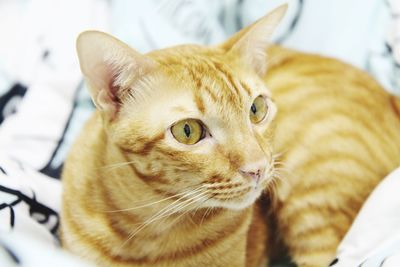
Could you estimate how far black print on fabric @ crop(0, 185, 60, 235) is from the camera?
1325 mm

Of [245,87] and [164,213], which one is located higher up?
[245,87]

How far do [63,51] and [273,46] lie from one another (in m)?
0.77

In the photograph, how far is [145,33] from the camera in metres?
1.96

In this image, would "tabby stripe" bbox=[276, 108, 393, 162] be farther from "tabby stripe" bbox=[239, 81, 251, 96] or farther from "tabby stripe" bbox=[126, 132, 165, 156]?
"tabby stripe" bbox=[126, 132, 165, 156]

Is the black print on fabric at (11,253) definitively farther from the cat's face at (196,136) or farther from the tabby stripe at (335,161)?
the tabby stripe at (335,161)

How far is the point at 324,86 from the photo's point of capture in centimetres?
163

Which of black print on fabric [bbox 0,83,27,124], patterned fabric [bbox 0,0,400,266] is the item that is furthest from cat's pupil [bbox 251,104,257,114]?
black print on fabric [bbox 0,83,27,124]

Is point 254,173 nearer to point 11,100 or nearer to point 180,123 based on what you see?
point 180,123

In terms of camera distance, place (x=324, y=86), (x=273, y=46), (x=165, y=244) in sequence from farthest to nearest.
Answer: (x=273, y=46) < (x=324, y=86) < (x=165, y=244)

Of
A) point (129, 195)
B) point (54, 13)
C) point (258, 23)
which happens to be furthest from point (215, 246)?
point (54, 13)

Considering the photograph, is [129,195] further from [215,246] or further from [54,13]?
[54,13]

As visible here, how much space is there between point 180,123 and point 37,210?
1.88ft

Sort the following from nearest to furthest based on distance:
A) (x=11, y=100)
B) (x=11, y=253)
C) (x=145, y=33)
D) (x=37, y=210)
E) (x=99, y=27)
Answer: (x=11, y=253) < (x=37, y=210) < (x=11, y=100) < (x=145, y=33) < (x=99, y=27)

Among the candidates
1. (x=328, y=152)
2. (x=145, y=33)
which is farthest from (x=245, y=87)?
(x=145, y=33)
